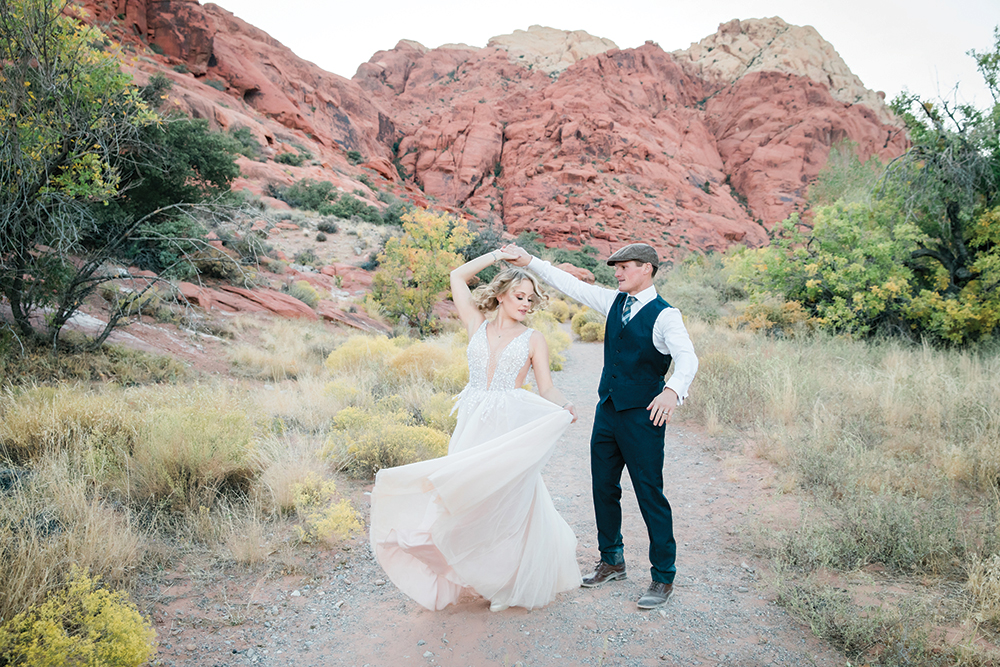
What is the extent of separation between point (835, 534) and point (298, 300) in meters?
13.6

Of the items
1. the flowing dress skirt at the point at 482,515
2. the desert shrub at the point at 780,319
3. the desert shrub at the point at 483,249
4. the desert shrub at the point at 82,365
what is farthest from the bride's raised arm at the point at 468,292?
the desert shrub at the point at 483,249

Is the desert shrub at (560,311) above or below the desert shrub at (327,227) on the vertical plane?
below

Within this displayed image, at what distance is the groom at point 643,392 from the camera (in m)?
2.93

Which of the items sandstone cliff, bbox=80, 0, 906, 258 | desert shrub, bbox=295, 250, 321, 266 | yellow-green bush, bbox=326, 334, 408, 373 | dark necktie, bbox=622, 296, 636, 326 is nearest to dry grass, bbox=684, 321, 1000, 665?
dark necktie, bbox=622, 296, 636, 326

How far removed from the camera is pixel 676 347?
288 centimetres

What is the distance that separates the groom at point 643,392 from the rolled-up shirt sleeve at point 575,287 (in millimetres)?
204

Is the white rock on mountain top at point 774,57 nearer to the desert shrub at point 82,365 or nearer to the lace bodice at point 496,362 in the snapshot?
the desert shrub at point 82,365

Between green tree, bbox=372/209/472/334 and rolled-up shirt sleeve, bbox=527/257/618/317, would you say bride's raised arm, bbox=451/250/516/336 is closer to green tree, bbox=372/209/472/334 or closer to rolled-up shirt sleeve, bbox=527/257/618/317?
rolled-up shirt sleeve, bbox=527/257/618/317

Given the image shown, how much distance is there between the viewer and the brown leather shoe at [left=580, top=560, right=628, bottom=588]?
130 inches

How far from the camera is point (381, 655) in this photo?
2.67 metres

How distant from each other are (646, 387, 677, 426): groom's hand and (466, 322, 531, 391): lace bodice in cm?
79

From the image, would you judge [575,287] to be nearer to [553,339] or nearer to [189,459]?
[189,459]

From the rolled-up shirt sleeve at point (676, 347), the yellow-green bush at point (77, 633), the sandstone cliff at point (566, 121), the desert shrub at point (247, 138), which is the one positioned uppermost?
the sandstone cliff at point (566, 121)

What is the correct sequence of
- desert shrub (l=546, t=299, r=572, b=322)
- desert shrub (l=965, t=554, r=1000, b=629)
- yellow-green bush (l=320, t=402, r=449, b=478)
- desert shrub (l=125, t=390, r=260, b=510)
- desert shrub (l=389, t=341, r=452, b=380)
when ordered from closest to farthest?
desert shrub (l=965, t=554, r=1000, b=629) < desert shrub (l=125, t=390, r=260, b=510) < yellow-green bush (l=320, t=402, r=449, b=478) < desert shrub (l=389, t=341, r=452, b=380) < desert shrub (l=546, t=299, r=572, b=322)
